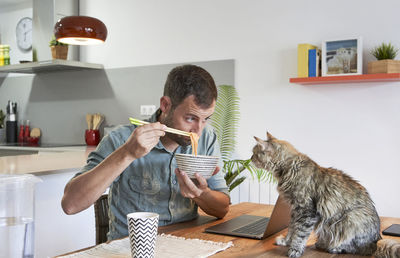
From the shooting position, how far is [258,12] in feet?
12.0

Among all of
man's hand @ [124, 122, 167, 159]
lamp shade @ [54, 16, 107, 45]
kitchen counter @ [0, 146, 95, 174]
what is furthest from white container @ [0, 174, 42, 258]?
lamp shade @ [54, 16, 107, 45]

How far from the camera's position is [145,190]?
5.47ft

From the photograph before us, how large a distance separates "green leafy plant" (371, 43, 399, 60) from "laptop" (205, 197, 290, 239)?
73.7 inches

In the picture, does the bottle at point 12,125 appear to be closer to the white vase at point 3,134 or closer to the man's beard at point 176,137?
the white vase at point 3,134

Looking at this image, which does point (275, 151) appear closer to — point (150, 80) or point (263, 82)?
point (263, 82)

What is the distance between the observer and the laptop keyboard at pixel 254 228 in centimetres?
143

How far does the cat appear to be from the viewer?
3.89 feet

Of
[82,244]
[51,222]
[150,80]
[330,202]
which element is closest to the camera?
[330,202]

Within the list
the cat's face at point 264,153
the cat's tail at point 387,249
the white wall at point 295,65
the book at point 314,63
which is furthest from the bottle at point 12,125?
the cat's tail at point 387,249

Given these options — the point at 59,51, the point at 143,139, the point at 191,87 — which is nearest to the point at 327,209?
the point at 143,139

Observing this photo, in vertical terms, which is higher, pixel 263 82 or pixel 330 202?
pixel 263 82

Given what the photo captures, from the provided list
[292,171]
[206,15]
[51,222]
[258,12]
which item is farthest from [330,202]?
[206,15]

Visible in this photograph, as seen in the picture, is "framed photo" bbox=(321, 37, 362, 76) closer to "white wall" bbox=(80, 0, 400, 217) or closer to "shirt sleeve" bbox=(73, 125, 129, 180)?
"white wall" bbox=(80, 0, 400, 217)

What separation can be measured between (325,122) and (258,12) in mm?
1093
